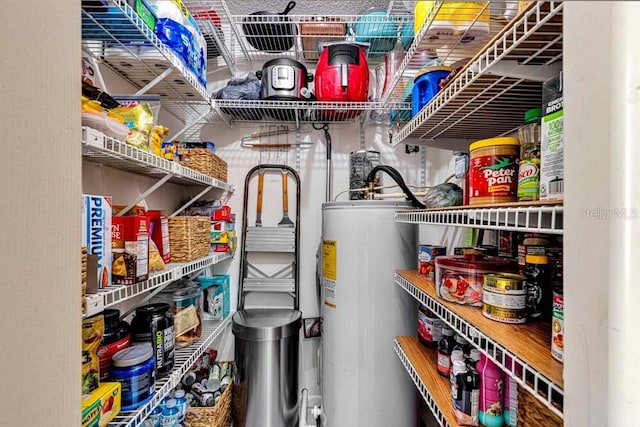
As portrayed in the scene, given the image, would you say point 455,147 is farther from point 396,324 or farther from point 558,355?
point 558,355

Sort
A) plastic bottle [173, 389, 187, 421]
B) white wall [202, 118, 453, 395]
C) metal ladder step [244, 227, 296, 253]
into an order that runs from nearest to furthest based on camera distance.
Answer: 1. plastic bottle [173, 389, 187, 421]
2. metal ladder step [244, 227, 296, 253]
3. white wall [202, 118, 453, 395]

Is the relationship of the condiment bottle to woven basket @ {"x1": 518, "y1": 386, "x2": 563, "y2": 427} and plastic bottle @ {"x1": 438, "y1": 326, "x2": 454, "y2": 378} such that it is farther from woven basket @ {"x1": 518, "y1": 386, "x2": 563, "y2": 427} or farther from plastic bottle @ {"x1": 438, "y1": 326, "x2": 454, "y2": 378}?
plastic bottle @ {"x1": 438, "y1": 326, "x2": 454, "y2": 378}

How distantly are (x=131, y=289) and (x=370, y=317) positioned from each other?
1037mm

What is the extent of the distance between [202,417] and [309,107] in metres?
1.74

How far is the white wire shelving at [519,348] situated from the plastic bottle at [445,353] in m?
0.20

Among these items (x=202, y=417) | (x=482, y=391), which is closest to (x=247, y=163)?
(x=202, y=417)

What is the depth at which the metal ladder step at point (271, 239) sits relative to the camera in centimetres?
210

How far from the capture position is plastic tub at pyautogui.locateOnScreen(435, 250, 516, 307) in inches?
35.9

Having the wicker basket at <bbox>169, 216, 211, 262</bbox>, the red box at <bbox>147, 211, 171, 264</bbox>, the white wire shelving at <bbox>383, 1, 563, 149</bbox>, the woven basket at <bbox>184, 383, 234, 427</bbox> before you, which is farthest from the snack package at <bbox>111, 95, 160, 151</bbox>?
the woven basket at <bbox>184, 383, 234, 427</bbox>

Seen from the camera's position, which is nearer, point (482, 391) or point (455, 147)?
point (482, 391)

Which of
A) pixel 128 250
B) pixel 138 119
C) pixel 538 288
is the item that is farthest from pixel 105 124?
pixel 538 288

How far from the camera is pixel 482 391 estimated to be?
0.78 metres
